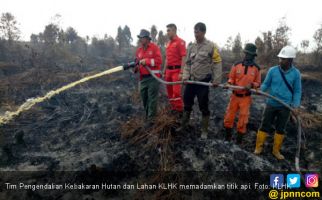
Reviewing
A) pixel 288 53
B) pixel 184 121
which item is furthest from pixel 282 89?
pixel 184 121

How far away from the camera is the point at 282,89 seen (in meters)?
3.81

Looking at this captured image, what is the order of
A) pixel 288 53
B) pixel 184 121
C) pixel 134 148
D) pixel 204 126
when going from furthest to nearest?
pixel 184 121, pixel 204 126, pixel 134 148, pixel 288 53

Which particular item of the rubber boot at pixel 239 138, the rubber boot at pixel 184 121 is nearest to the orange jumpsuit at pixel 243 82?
the rubber boot at pixel 239 138

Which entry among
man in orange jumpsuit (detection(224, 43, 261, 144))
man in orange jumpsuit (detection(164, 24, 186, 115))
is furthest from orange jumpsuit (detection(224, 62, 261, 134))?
man in orange jumpsuit (detection(164, 24, 186, 115))

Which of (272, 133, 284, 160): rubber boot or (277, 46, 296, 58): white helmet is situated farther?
(272, 133, 284, 160): rubber boot

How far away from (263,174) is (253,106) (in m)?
3.34

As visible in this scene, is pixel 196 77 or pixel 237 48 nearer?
pixel 196 77

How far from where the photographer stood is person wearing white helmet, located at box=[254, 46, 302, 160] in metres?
3.71

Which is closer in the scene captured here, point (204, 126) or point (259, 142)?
point (259, 142)

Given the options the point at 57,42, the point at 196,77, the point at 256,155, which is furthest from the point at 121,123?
the point at 57,42

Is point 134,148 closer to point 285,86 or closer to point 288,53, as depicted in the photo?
point 285,86

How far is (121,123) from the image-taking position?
537 centimetres

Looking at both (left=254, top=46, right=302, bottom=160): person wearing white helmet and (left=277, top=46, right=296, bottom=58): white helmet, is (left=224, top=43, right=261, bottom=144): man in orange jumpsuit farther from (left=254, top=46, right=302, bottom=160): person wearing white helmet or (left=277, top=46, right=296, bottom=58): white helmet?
(left=277, top=46, right=296, bottom=58): white helmet

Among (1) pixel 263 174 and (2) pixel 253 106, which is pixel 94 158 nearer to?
(1) pixel 263 174
